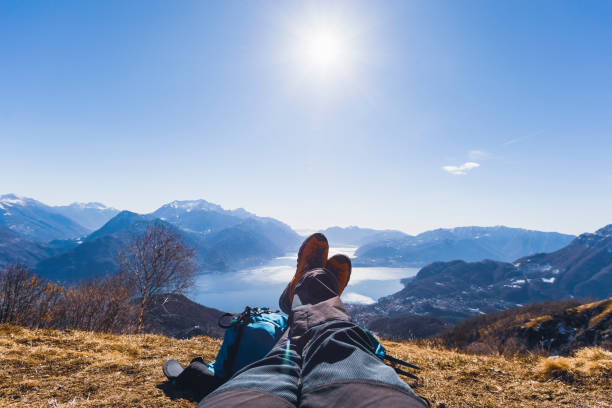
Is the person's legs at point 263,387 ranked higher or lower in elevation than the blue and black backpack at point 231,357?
higher

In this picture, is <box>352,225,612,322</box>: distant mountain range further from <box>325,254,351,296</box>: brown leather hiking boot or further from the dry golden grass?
the dry golden grass

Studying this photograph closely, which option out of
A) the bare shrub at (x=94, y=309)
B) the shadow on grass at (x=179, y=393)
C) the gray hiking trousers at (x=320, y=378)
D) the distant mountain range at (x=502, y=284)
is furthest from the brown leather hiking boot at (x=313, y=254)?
the distant mountain range at (x=502, y=284)

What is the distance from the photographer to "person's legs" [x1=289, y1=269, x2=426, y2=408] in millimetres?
1306

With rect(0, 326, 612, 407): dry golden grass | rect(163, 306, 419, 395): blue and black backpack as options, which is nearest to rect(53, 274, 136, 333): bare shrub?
rect(0, 326, 612, 407): dry golden grass

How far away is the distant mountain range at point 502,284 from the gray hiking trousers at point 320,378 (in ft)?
316

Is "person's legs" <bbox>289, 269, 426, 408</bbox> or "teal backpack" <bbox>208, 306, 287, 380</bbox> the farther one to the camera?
"teal backpack" <bbox>208, 306, 287, 380</bbox>

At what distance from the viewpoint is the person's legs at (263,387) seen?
1.28 metres

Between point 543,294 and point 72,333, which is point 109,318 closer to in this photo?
point 72,333

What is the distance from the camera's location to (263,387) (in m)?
1.36

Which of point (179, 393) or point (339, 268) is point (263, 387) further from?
point (339, 268)

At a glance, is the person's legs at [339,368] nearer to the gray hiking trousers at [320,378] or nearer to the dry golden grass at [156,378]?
the gray hiking trousers at [320,378]

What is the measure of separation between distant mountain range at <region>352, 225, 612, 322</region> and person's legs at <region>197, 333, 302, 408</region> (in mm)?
96596

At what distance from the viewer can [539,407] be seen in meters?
2.07

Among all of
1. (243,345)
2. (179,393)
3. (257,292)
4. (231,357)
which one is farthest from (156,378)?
(257,292)
